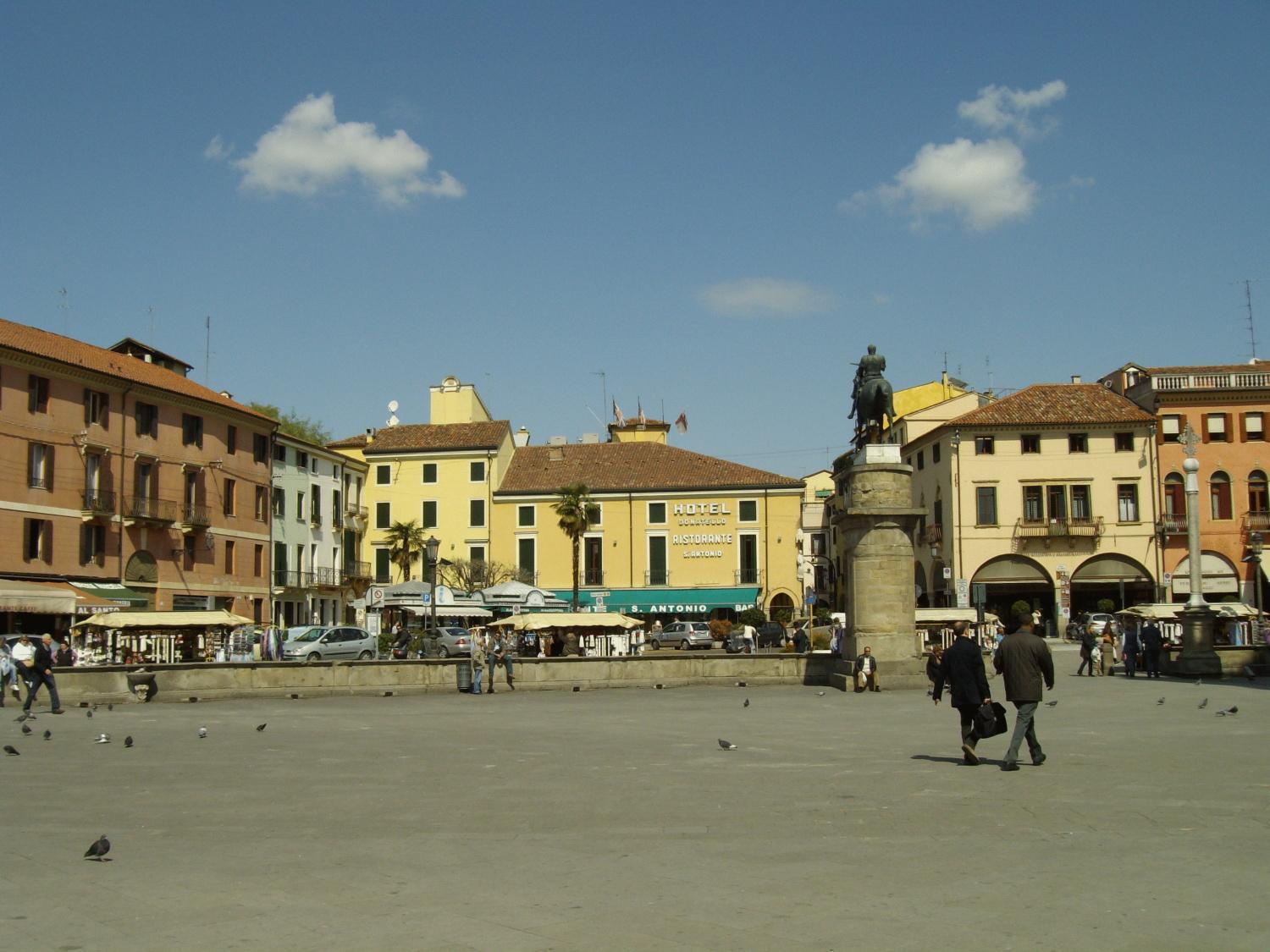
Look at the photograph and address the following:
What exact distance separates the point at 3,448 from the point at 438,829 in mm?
39693

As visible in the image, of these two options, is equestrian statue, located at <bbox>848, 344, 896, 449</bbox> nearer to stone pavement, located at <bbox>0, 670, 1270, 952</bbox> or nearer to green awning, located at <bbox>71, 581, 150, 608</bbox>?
stone pavement, located at <bbox>0, 670, 1270, 952</bbox>

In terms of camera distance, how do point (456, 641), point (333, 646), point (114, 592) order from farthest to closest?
point (114, 592) → point (456, 641) → point (333, 646)

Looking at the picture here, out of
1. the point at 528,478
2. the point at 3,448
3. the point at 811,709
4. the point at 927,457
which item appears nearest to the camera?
the point at 811,709

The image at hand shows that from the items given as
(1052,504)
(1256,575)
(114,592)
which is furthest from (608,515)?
(1256,575)

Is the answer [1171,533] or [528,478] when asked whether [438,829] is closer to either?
[1171,533]

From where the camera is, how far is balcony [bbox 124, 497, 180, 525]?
4944cm

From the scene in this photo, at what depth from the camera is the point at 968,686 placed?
1368 cm

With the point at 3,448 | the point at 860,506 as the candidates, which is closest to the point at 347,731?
the point at 860,506

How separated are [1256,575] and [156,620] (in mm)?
Answer: 47284

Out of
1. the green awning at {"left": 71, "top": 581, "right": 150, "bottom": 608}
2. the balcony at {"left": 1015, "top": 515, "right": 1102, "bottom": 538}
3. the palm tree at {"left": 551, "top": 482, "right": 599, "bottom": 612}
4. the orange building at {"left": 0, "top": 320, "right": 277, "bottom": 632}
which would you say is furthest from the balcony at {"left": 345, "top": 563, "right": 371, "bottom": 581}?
the balcony at {"left": 1015, "top": 515, "right": 1102, "bottom": 538}

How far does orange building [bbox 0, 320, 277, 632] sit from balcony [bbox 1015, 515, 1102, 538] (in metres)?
36.8

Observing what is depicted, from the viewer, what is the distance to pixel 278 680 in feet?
93.0

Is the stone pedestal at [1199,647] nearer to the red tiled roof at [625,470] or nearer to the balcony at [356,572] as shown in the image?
the red tiled roof at [625,470]

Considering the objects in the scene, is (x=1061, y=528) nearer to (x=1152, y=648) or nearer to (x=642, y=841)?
(x=1152, y=648)
